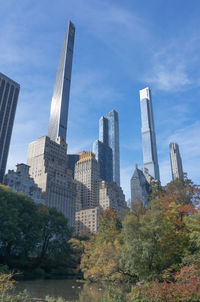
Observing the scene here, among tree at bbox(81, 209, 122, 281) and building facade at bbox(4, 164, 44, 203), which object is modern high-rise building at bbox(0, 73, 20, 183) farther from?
tree at bbox(81, 209, 122, 281)

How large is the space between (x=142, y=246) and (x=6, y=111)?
513ft

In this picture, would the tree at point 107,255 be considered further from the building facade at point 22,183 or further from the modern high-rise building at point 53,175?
the modern high-rise building at point 53,175

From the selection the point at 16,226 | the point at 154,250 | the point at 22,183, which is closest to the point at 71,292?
the point at 154,250

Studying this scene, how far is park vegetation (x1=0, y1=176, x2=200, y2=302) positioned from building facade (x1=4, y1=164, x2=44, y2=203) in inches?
2773

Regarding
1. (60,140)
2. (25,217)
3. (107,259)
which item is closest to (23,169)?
(60,140)

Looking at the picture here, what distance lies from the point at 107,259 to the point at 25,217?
910 inches

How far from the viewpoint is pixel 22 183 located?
125 meters

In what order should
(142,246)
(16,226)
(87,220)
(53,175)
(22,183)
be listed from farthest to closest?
(87,220) < (53,175) < (22,183) < (16,226) < (142,246)

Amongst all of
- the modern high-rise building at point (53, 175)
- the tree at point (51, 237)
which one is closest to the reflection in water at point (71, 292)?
the tree at point (51, 237)

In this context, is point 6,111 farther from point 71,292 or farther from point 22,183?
point 71,292

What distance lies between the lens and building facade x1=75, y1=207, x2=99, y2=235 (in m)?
158

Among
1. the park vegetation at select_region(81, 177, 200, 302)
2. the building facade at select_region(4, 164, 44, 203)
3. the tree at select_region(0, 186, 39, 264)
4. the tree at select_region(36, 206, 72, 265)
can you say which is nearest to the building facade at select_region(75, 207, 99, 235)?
the building facade at select_region(4, 164, 44, 203)

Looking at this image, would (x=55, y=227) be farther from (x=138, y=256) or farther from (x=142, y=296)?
(x=142, y=296)

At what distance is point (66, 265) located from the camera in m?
59.9
